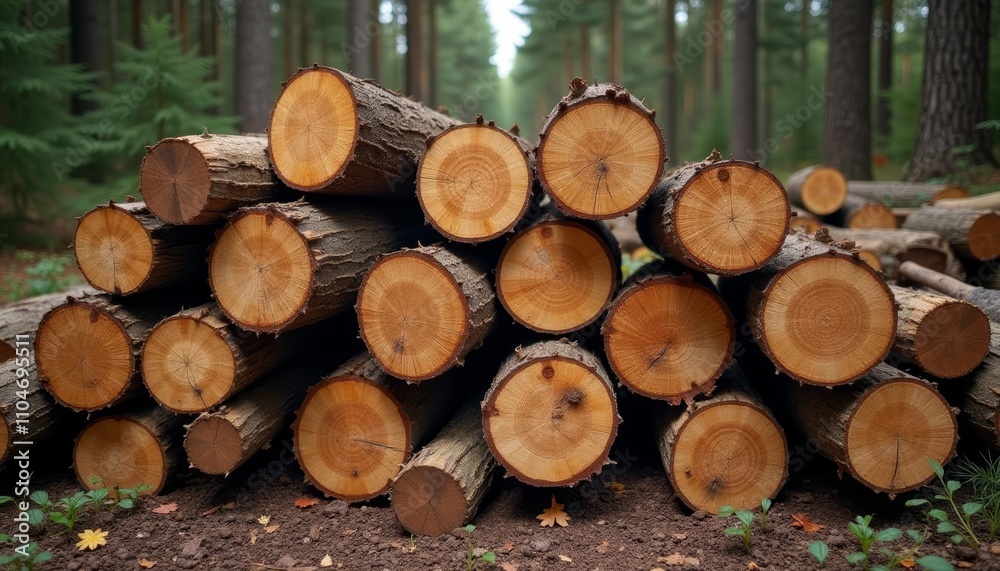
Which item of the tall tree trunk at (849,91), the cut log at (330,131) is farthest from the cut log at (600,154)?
the tall tree trunk at (849,91)

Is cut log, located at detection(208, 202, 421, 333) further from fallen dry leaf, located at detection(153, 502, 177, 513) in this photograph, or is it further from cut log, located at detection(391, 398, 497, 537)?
fallen dry leaf, located at detection(153, 502, 177, 513)

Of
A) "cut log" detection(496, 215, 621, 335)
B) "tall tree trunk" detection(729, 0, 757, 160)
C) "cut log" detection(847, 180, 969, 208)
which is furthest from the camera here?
"tall tree trunk" detection(729, 0, 757, 160)

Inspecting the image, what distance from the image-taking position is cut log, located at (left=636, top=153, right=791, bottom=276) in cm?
304

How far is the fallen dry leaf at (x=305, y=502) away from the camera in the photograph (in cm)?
347

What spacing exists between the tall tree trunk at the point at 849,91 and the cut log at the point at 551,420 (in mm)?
9068

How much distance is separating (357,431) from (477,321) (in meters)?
1.00

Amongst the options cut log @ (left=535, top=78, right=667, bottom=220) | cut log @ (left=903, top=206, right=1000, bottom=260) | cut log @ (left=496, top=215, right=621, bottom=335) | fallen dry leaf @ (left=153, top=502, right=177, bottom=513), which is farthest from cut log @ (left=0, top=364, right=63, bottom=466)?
cut log @ (left=903, top=206, right=1000, bottom=260)

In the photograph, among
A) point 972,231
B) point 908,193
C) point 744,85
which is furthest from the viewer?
point 744,85

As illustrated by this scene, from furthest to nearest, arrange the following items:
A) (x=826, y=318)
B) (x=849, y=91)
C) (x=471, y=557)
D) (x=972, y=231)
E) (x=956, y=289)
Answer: (x=849, y=91) → (x=972, y=231) → (x=956, y=289) → (x=826, y=318) → (x=471, y=557)

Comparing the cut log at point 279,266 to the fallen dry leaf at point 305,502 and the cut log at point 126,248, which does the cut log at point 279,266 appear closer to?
the cut log at point 126,248

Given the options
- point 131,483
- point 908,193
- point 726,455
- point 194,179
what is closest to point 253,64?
point 194,179

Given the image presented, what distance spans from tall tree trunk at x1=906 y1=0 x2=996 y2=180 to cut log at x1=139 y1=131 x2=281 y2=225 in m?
9.15

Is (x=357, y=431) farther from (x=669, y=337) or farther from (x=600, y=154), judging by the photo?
(x=600, y=154)

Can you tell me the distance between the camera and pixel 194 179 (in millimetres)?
3199
